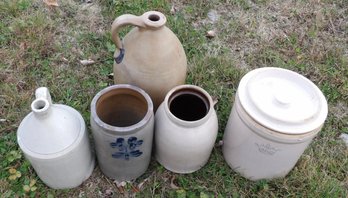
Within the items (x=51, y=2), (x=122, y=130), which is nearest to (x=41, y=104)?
(x=122, y=130)

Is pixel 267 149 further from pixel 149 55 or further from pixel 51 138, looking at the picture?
pixel 51 138

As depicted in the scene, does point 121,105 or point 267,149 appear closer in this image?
point 267,149

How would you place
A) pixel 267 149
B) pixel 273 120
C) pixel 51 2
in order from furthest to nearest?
pixel 51 2 < pixel 267 149 < pixel 273 120

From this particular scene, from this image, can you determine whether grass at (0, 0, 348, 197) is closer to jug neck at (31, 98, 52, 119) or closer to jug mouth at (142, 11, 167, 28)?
jug neck at (31, 98, 52, 119)

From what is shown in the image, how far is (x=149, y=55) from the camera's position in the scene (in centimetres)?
203

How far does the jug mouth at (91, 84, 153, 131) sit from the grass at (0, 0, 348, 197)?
0.32 m

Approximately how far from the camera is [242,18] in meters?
3.21

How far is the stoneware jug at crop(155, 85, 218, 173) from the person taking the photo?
200 centimetres

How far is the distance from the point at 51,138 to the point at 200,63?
1.25 metres

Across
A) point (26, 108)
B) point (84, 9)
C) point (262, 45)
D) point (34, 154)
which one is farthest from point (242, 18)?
point (34, 154)

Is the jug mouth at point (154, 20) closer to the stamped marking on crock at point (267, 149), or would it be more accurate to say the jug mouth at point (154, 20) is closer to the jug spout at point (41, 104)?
the jug spout at point (41, 104)

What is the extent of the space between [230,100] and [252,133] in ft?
2.28

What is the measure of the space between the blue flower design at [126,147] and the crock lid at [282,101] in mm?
544

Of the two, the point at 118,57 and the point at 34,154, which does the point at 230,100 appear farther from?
the point at 34,154
